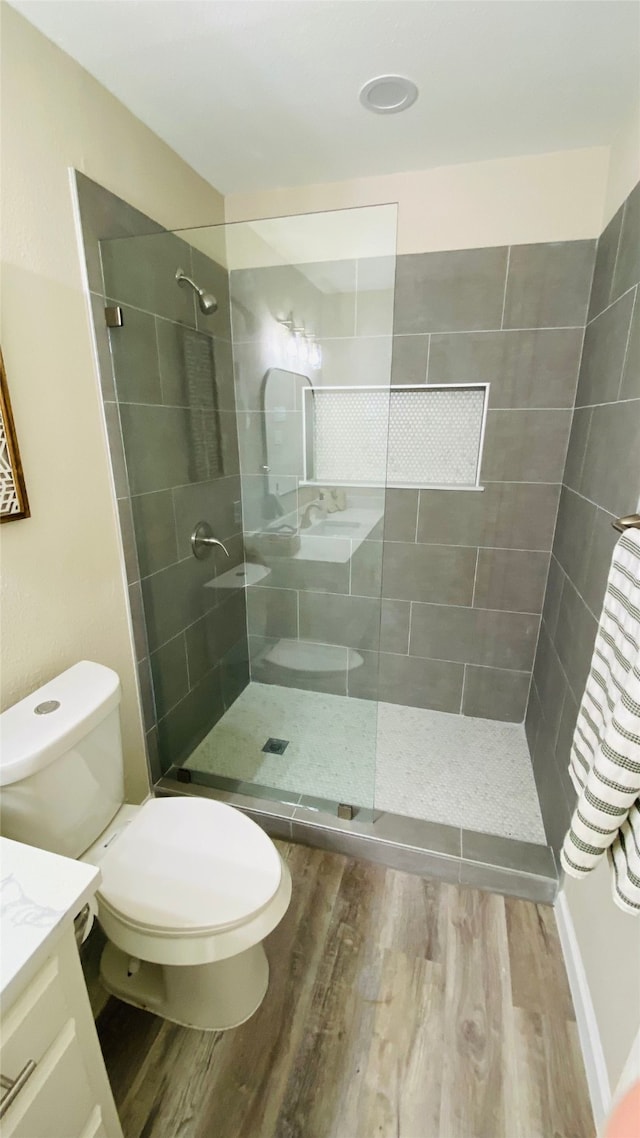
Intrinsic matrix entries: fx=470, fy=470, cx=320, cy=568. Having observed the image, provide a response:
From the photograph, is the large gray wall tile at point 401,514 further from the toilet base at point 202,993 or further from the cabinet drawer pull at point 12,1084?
the cabinet drawer pull at point 12,1084

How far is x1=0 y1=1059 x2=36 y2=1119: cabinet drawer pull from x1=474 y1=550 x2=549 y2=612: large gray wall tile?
1.97 meters

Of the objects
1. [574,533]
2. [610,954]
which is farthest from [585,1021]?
[574,533]

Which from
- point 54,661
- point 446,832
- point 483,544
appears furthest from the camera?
point 483,544

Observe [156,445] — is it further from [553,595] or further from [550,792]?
[550,792]

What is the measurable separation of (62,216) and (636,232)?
159 cm

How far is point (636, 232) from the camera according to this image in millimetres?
1346

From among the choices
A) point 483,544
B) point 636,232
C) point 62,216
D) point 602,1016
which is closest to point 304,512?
point 483,544

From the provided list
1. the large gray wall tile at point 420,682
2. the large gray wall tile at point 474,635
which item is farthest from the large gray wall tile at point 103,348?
the large gray wall tile at point 420,682

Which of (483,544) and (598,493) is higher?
(598,493)

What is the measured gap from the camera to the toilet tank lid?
99 centimetres

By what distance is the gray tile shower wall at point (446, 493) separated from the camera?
182cm

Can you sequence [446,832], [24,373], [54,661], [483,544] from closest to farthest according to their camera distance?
[24,373] → [54,661] → [446,832] → [483,544]

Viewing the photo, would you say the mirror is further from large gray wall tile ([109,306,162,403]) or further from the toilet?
the toilet

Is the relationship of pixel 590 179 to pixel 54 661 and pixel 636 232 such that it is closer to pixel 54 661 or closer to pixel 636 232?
pixel 636 232
